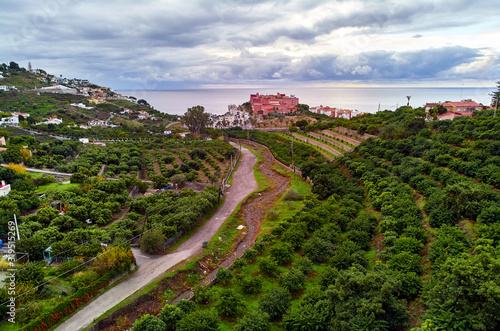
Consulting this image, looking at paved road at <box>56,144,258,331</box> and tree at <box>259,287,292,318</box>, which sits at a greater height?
tree at <box>259,287,292,318</box>

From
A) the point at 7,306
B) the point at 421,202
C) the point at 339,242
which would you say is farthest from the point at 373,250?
the point at 7,306

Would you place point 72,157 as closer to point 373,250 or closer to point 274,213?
point 274,213

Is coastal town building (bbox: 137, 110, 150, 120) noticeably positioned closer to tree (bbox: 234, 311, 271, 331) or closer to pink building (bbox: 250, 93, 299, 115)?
pink building (bbox: 250, 93, 299, 115)

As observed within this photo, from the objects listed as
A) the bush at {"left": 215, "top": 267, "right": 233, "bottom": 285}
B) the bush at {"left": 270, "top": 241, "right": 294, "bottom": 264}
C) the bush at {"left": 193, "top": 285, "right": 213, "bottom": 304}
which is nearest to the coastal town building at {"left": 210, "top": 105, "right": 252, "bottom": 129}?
the bush at {"left": 270, "top": 241, "right": 294, "bottom": 264}

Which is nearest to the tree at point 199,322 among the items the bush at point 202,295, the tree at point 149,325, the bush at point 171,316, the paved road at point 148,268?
the bush at point 171,316

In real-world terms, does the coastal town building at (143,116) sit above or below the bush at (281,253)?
above

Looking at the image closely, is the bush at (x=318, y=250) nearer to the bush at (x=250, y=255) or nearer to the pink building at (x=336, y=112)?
the bush at (x=250, y=255)

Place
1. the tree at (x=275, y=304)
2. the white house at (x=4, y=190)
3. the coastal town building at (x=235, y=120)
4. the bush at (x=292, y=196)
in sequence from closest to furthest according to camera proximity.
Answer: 1. the tree at (x=275, y=304)
2. the white house at (x=4, y=190)
3. the bush at (x=292, y=196)
4. the coastal town building at (x=235, y=120)
